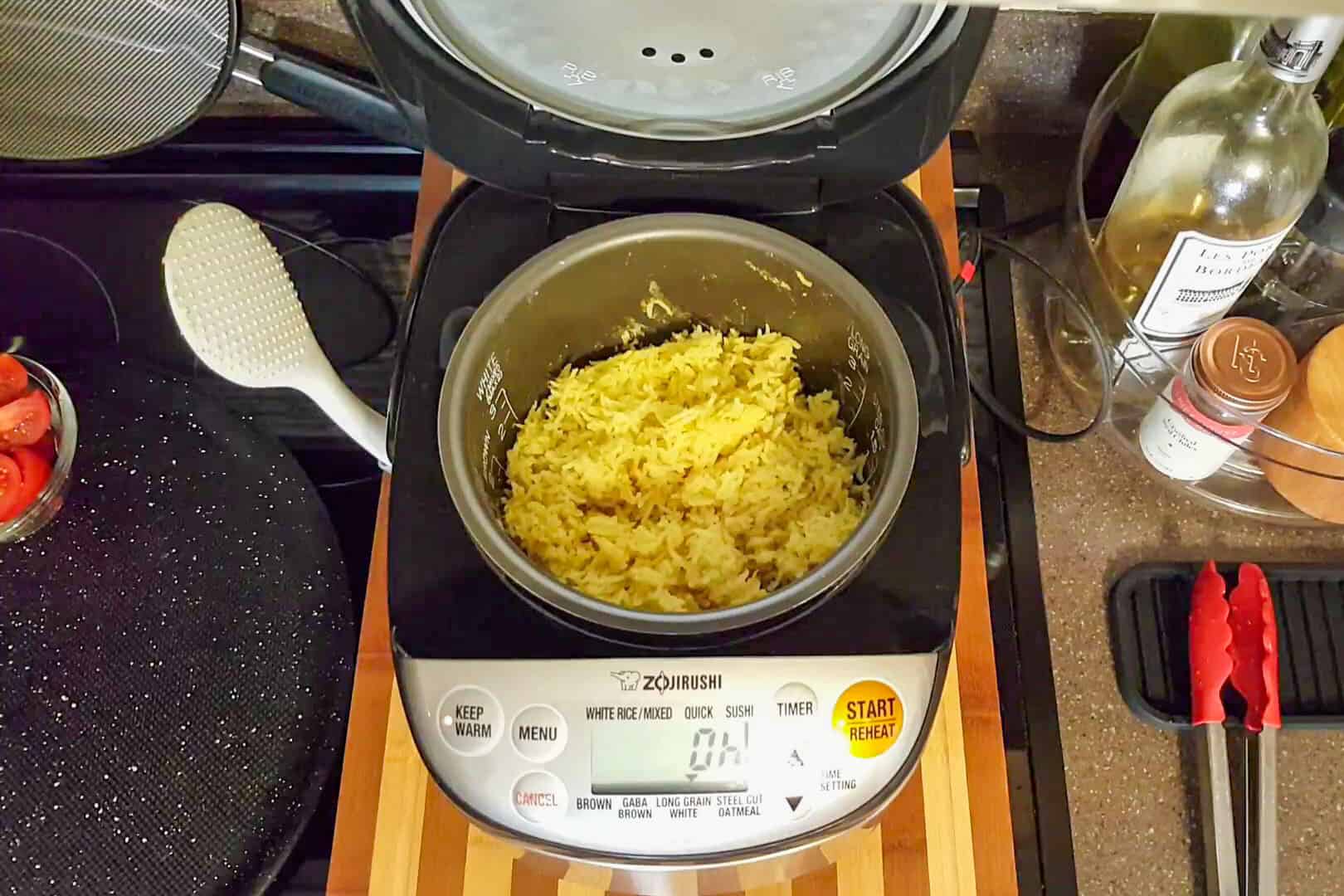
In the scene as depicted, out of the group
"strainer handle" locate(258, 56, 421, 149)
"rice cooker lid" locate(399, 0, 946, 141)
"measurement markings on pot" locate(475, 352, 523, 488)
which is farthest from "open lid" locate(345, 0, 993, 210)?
"strainer handle" locate(258, 56, 421, 149)

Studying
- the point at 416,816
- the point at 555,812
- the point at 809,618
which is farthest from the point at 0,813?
the point at 809,618

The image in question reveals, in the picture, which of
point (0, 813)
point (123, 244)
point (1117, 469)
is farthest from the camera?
point (123, 244)

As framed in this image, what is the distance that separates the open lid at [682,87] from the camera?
500mm

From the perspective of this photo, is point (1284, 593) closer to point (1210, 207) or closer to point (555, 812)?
point (1210, 207)

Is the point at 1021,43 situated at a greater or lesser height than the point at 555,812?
greater

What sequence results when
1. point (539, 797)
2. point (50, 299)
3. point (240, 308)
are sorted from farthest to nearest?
1. point (50, 299)
2. point (240, 308)
3. point (539, 797)

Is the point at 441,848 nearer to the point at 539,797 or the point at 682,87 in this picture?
the point at 539,797

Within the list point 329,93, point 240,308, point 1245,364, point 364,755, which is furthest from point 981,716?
point 329,93

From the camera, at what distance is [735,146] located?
1.82ft

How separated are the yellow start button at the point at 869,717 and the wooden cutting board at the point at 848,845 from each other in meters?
0.12

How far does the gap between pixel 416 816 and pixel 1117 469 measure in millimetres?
510

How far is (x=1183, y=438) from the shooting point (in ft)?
2.21

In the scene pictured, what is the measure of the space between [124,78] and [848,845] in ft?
2.29

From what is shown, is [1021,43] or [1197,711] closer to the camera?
[1197,711]
